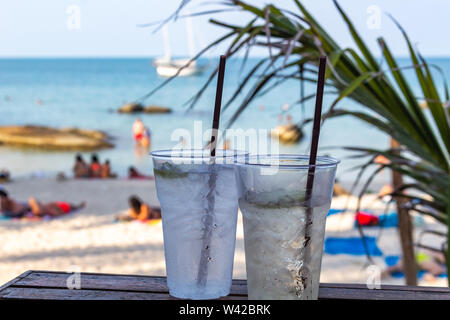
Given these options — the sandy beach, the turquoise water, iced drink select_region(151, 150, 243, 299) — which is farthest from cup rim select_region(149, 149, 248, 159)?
the turquoise water

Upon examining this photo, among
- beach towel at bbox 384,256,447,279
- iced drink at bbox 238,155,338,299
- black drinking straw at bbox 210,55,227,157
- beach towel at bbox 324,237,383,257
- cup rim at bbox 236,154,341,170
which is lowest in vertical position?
beach towel at bbox 384,256,447,279

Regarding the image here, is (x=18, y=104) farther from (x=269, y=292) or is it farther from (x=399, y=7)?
(x=269, y=292)

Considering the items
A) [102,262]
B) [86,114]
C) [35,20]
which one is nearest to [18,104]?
[86,114]

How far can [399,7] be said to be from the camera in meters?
18.3

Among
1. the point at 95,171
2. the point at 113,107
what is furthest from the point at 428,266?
the point at 113,107

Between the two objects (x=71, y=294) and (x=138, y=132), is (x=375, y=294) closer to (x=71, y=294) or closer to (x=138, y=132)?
(x=71, y=294)

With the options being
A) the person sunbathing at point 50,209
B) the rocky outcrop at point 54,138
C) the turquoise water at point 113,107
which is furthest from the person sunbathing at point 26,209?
the rocky outcrop at point 54,138

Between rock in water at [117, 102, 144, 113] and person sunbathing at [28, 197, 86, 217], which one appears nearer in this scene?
person sunbathing at [28, 197, 86, 217]

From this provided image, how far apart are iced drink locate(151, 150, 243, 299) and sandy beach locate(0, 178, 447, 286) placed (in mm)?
2727

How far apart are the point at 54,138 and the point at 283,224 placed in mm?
12153

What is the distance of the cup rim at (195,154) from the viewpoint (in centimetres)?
58

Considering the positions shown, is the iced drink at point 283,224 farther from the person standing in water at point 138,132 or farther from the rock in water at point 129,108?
the rock in water at point 129,108

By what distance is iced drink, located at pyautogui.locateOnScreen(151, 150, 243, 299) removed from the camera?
0.58 metres

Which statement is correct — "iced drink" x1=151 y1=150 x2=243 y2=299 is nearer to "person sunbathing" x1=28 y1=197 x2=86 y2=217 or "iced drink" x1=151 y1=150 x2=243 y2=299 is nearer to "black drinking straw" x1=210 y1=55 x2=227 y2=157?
"black drinking straw" x1=210 y1=55 x2=227 y2=157
